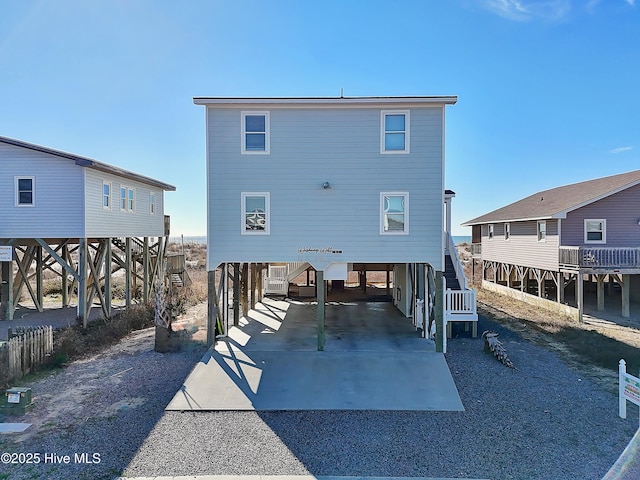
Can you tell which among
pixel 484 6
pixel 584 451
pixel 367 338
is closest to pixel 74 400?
pixel 367 338

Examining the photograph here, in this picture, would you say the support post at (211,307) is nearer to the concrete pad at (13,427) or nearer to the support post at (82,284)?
the concrete pad at (13,427)

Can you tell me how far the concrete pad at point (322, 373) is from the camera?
8156mm

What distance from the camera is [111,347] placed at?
1252 centimetres

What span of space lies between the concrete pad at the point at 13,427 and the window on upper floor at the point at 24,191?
33.1ft

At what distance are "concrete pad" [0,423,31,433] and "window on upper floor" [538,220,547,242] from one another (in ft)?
69.3

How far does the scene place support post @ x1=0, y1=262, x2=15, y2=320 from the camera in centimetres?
1577

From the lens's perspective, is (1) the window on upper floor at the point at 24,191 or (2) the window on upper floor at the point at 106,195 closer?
(1) the window on upper floor at the point at 24,191

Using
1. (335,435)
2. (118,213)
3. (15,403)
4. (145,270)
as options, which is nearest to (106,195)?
(118,213)

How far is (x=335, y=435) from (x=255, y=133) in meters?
8.33

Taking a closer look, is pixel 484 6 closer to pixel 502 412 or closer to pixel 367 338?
pixel 367 338

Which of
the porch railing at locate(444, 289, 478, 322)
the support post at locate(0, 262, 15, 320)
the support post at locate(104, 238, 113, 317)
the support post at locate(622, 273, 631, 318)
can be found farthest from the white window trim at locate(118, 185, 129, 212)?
the support post at locate(622, 273, 631, 318)

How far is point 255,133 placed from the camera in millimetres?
11078

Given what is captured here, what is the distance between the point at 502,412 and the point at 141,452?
7.01 metres

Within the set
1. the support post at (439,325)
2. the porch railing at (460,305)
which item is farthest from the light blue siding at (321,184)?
the porch railing at (460,305)
